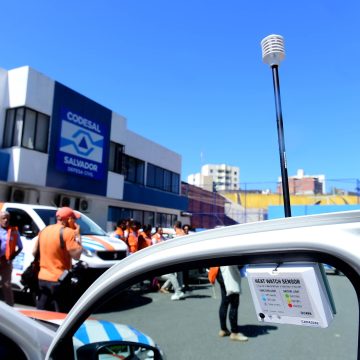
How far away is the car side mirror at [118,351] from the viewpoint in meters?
1.68

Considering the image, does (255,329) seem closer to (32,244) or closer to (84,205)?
(32,244)

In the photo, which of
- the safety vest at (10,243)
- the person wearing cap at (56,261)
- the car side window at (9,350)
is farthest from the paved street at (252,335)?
the safety vest at (10,243)

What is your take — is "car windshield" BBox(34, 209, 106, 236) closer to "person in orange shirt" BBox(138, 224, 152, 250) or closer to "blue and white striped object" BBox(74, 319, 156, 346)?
"person in orange shirt" BBox(138, 224, 152, 250)

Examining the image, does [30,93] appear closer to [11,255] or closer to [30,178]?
[30,178]

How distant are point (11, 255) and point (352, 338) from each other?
6539mm

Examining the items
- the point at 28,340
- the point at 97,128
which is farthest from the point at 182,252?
the point at 97,128

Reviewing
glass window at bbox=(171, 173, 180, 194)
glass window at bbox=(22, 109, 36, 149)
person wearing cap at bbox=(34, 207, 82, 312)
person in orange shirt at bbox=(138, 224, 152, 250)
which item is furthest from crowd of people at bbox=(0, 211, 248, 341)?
glass window at bbox=(171, 173, 180, 194)

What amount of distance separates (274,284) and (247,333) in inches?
11.3

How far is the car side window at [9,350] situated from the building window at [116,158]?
67.8 ft

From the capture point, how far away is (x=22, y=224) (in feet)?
28.1

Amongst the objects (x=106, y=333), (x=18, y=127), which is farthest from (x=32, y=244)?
(x=18, y=127)

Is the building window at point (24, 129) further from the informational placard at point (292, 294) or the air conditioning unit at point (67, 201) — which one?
the informational placard at point (292, 294)

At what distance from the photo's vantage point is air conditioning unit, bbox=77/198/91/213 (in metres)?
20.0

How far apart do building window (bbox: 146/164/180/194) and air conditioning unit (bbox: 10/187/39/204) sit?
10870mm
